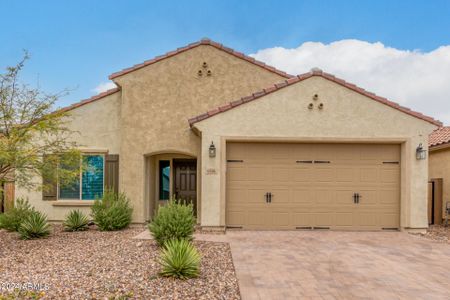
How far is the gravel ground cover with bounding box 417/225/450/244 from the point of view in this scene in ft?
35.4

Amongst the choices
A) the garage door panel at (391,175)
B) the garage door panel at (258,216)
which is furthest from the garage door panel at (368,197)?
the garage door panel at (258,216)

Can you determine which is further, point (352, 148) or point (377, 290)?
point (352, 148)

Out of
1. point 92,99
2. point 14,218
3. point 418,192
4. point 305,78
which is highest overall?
point 305,78

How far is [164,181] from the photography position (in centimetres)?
1434

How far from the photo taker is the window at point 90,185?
1314 centimetres

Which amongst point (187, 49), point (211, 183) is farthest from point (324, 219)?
point (187, 49)

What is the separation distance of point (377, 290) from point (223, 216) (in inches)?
228

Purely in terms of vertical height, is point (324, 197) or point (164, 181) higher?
point (164, 181)

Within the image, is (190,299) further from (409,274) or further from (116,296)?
(409,274)

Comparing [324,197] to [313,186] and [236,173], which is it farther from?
[236,173]

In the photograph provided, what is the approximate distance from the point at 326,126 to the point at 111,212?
24.2 feet

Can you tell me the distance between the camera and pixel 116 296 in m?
5.51

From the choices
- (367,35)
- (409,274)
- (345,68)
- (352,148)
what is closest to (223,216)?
(352,148)

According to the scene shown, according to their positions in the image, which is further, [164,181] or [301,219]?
[164,181]
